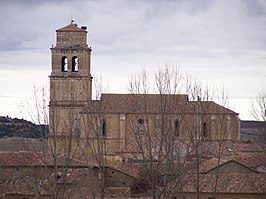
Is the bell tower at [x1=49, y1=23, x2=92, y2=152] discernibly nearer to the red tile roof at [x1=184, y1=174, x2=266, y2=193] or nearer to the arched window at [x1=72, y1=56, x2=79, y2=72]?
the arched window at [x1=72, y1=56, x2=79, y2=72]

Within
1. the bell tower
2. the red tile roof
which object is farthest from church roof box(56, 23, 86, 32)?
the red tile roof

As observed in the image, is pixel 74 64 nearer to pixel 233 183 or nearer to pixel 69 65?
pixel 69 65

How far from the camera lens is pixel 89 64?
61281mm

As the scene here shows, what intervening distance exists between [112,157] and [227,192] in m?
15.7

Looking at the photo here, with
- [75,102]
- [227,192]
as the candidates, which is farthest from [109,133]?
[227,192]

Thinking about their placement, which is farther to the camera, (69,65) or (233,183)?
(69,65)

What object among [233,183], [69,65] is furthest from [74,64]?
[233,183]

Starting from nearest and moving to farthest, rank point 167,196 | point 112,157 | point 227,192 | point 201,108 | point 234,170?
point 167,196 < point 201,108 < point 227,192 < point 234,170 < point 112,157

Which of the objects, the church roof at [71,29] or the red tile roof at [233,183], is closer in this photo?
the red tile roof at [233,183]

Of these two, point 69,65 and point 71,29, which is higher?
point 71,29

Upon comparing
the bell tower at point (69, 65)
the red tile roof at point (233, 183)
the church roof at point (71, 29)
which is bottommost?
the red tile roof at point (233, 183)

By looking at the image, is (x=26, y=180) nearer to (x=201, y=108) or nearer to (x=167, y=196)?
(x=201, y=108)

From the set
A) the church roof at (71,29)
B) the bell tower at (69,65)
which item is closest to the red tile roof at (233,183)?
the bell tower at (69,65)

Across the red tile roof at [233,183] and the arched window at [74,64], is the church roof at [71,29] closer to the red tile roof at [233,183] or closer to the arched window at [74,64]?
the arched window at [74,64]
